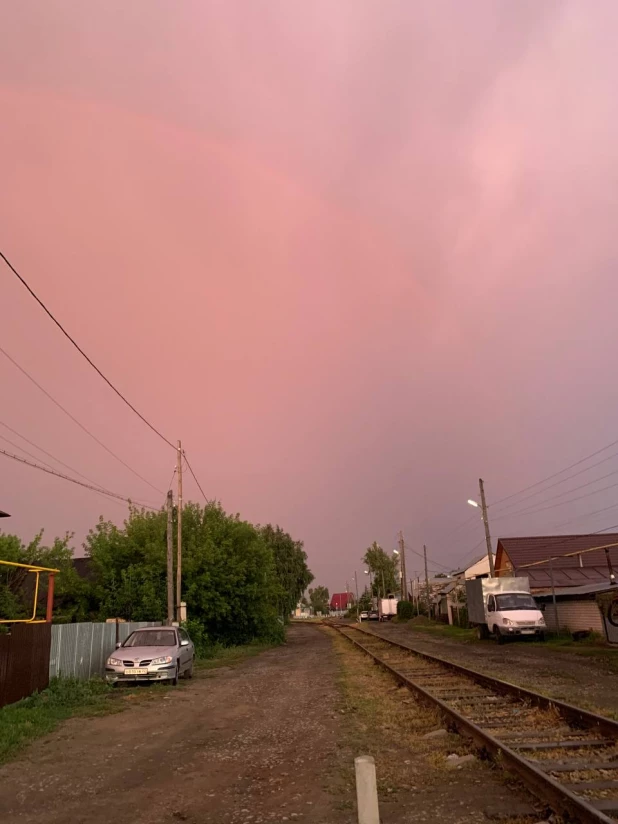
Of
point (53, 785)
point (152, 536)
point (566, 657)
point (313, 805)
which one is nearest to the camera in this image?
→ point (313, 805)

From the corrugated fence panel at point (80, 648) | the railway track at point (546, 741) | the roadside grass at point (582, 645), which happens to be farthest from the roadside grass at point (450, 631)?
the railway track at point (546, 741)

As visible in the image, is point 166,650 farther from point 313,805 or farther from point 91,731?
point 313,805

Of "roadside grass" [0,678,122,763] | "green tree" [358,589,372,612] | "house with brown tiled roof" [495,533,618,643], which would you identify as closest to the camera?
"roadside grass" [0,678,122,763]

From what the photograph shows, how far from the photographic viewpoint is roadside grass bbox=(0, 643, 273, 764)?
10125mm

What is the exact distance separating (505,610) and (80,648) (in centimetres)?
1876

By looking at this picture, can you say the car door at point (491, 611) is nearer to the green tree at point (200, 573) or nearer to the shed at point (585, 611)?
the shed at point (585, 611)

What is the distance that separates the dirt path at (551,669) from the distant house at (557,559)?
721 inches

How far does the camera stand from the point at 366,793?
3.93 m

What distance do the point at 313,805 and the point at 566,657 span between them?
58.9 feet

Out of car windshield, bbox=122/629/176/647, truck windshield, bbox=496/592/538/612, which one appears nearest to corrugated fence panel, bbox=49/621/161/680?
car windshield, bbox=122/629/176/647

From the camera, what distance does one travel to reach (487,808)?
584 centimetres

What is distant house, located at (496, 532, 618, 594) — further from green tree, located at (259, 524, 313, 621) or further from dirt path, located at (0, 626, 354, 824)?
dirt path, located at (0, 626, 354, 824)

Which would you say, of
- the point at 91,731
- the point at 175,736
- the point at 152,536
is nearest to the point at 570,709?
the point at 175,736

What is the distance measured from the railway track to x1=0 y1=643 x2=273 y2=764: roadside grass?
20.7 ft
